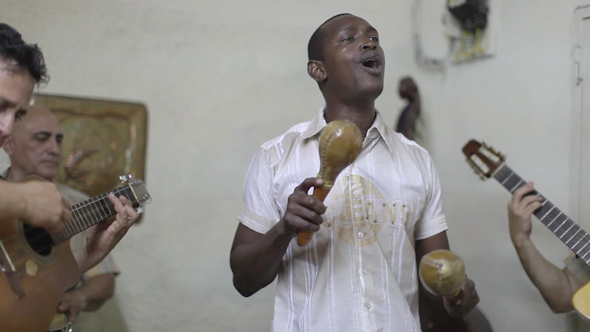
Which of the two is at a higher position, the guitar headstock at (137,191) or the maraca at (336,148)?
the maraca at (336,148)

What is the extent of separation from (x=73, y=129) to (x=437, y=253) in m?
1.47

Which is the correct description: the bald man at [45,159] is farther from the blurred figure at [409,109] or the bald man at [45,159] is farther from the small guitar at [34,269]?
the blurred figure at [409,109]

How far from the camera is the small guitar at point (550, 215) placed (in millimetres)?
1698

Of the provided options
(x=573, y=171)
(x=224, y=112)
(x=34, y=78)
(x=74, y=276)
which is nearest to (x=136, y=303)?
(x=74, y=276)

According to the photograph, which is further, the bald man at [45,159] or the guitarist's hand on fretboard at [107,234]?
the bald man at [45,159]

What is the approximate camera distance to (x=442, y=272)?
993 mm

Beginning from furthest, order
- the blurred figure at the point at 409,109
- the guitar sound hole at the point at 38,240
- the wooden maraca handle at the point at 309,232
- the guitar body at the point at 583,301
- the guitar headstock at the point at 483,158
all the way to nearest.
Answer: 1. the blurred figure at the point at 409,109
2. the guitar headstock at the point at 483,158
3. the guitar body at the point at 583,301
4. the guitar sound hole at the point at 38,240
5. the wooden maraca handle at the point at 309,232

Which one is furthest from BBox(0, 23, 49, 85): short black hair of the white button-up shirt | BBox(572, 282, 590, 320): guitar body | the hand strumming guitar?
BBox(572, 282, 590, 320): guitar body

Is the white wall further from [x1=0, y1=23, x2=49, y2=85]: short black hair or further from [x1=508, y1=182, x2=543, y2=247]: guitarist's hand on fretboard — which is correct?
[x1=0, y1=23, x2=49, y2=85]: short black hair

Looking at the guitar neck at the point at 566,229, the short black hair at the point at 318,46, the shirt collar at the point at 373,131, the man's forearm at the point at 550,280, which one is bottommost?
the man's forearm at the point at 550,280

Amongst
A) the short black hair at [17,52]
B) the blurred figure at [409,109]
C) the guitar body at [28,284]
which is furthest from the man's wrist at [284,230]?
the blurred figure at [409,109]

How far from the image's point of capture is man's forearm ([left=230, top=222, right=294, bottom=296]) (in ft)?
3.93

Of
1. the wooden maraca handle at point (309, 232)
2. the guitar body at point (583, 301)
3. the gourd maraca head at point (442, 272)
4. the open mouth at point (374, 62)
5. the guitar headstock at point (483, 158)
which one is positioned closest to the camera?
the gourd maraca head at point (442, 272)

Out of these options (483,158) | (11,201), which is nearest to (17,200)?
(11,201)
